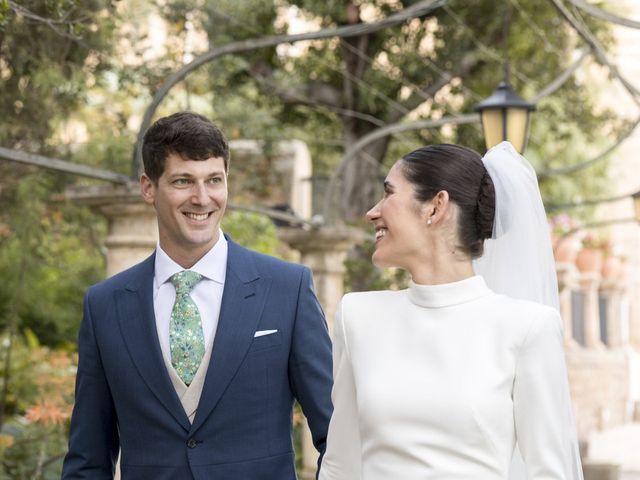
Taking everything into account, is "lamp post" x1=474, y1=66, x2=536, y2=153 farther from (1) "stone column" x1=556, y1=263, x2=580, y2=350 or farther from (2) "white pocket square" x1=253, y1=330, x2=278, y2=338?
(1) "stone column" x1=556, y1=263, x2=580, y2=350

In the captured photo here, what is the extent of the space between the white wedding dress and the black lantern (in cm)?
520

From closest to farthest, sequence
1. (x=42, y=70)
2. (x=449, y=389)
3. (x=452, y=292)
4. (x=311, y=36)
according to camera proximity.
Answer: (x=449, y=389) < (x=452, y=292) < (x=311, y=36) < (x=42, y=70)

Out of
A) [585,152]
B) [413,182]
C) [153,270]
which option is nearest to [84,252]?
[153,270]

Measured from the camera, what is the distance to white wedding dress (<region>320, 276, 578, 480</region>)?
2701mm

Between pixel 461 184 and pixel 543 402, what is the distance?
0.54 metres

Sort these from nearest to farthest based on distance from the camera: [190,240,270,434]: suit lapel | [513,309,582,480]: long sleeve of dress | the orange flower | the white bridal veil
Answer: [513,309,582,480]: long sleeve of dress
the white bridal veil
[190,240,270,434]: suit lapel
the orange flower

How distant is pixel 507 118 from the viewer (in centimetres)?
806

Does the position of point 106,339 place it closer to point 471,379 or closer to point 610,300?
point 471,379

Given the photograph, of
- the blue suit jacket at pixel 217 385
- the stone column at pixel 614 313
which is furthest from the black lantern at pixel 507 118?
the stone column at pixel 614 313

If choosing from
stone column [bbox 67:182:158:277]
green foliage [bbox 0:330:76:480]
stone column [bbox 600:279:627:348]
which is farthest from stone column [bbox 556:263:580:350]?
stone column [bbox 67:182:158:277]

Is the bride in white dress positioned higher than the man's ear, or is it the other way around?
the man's ear

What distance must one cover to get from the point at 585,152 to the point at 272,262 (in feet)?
67.2

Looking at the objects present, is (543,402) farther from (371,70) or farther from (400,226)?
(371,70)

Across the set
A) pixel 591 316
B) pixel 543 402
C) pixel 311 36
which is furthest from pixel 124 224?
pixel 591 316
